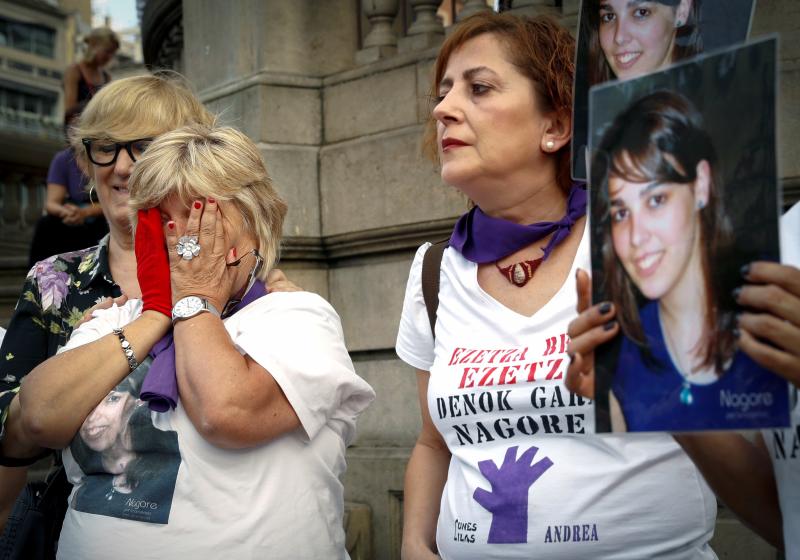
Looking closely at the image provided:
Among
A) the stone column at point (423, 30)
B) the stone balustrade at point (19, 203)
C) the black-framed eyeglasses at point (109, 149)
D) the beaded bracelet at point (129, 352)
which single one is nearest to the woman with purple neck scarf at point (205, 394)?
the beaded bracelet at point (129, 352)

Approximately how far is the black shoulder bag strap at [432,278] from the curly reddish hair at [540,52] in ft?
1.27

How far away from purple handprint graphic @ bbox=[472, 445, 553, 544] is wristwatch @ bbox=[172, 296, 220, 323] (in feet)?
2.79

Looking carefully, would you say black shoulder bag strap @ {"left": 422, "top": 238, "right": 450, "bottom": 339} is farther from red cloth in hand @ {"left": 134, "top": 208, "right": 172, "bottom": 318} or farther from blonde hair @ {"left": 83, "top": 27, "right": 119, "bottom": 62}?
blonde hair @ {"left": 83, "top": 27, "right": 119, "bottom": 62}

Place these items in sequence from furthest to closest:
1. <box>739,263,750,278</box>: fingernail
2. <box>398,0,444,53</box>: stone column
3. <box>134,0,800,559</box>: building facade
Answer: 1. <box>398,0,444,53</box>: stone column
2. <box>134,0,800,559</box>: building facade
3. <box>739,263,750,278</box>: fingernail

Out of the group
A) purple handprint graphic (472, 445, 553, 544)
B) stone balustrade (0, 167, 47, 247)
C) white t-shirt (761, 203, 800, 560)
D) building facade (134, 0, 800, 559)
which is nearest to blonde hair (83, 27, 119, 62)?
building facade (134, 0, 800, 559)

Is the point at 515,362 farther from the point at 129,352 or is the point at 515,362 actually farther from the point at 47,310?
the point at 47,310

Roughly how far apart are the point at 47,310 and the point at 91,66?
5.56 m

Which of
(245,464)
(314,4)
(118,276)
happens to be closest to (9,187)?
(314,4)

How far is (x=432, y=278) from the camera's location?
9.47 ft

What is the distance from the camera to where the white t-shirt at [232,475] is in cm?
267

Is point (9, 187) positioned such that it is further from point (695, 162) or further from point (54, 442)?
point (695, 162)

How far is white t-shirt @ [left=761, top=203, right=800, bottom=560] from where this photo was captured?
1.95 metres

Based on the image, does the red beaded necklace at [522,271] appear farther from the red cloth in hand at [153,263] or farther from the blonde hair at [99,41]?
the blonde hair at [99,41]

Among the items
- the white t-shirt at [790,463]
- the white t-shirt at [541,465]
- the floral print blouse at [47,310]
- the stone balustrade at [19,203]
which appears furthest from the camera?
the stone balustrade at [19,203]
